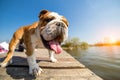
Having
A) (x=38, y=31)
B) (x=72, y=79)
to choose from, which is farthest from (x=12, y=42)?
(x=72, y=79)

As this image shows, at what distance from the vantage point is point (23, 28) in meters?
3.68

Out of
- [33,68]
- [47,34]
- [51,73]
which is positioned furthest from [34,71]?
[47,34]

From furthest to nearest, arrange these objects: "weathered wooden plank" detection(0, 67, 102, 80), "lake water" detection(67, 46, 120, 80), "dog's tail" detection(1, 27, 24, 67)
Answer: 1. "lake water" detection(67, 46, 120, 80)
2. "dog's tail" detection(1, 27, 24, 67)
3. "weathered wooden plank" detection(0, 67, 102, 80)

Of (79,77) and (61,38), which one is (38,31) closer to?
(61,38)

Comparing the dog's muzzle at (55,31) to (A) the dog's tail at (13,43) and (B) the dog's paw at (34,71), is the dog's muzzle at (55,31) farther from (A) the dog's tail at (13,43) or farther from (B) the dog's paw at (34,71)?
(A) the dog's tail at (13,43)

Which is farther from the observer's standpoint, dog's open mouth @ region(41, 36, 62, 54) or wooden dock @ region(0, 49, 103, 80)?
wooden dock @ region(0, 49, 103, 80)

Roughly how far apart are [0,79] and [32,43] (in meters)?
0.83

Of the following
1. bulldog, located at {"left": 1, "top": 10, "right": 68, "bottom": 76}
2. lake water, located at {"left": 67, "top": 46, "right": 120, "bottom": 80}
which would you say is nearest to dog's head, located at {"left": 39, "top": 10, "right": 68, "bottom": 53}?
bulldog, located at {"left": 1, "top": 10, "right": 68, "bottom": 76}

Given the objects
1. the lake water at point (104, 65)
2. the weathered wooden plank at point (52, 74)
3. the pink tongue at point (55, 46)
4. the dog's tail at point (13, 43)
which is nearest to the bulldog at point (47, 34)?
the pink tongue at point (55, 46)

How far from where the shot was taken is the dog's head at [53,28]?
2.63 meters

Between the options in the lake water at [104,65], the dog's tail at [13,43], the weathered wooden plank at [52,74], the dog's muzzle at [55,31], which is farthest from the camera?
the lake water at [104,65]

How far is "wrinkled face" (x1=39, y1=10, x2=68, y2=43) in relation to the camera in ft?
8.63

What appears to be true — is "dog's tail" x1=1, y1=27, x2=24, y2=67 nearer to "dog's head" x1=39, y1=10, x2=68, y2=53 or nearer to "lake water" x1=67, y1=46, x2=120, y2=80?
"dog's head" x1=39, y1=10, x2=68, y2=53

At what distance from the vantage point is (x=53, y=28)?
2623 mm
